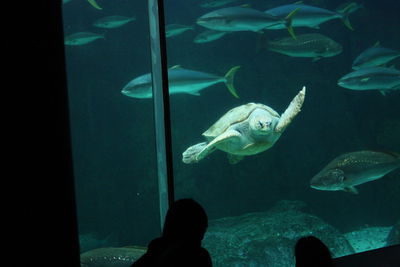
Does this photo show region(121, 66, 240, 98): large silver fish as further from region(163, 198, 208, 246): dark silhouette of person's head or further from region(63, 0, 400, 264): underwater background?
region(163, 198, 208, 246): dark silhouette of person's head

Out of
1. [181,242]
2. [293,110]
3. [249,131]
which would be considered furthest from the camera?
[249,131]

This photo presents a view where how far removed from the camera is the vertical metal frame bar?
1881 mm

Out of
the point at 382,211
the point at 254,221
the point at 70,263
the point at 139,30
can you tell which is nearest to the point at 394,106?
the point at 382,211

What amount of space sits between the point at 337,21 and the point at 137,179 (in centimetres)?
581

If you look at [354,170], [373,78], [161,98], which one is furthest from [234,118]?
[373,78]

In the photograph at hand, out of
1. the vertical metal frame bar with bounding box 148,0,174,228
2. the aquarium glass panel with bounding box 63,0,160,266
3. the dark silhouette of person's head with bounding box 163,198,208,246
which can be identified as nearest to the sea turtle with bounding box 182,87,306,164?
the vertical metal frame bar with bounding box 148,0,174,228

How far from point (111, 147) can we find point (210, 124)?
6.78ft

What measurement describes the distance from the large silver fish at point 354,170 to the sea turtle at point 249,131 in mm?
600

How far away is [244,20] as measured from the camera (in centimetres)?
429

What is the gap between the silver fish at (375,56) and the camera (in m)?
4.67

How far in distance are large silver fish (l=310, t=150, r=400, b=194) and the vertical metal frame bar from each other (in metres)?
1.84

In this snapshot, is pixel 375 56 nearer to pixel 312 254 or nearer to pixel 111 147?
pixel 312 254

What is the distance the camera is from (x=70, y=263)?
1.09m

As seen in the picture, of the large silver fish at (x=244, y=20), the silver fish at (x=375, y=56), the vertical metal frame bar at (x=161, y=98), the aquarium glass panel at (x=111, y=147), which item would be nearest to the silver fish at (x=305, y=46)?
the silver fish at (x=375, y=56)
